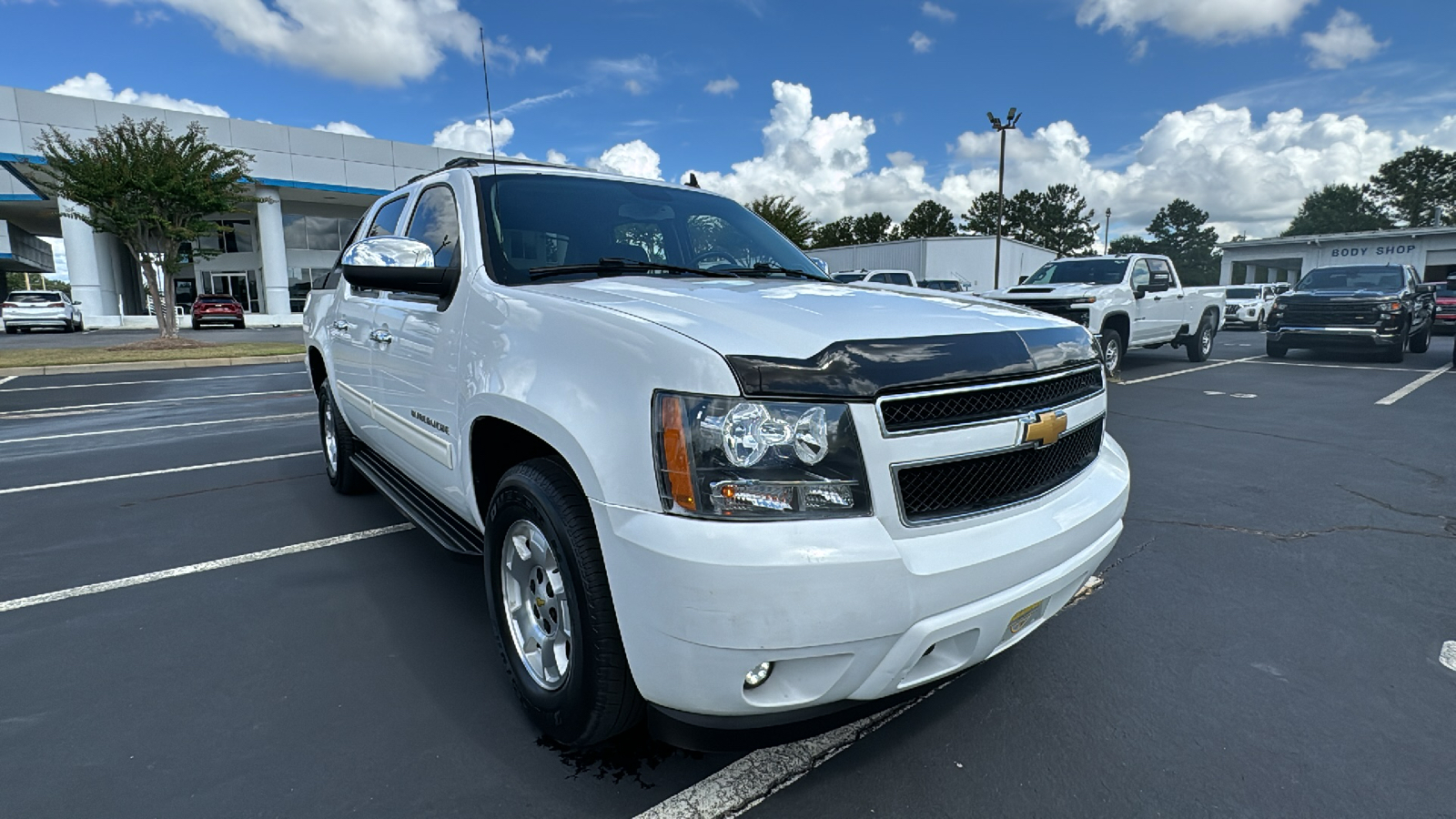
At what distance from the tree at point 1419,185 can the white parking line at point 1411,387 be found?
80284mm

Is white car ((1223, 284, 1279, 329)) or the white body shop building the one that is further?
the white body shop building

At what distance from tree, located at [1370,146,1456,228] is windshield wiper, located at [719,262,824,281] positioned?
3715 inches

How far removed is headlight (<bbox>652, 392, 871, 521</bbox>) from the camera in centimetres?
165

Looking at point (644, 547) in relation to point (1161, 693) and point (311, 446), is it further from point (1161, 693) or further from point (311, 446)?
point (311, 446)

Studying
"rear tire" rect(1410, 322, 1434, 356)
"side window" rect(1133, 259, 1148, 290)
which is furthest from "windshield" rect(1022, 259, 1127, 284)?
"rear tire" rect(1410, 322, 1434, 356)

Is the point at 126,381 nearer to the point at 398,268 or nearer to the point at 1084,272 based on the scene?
the point at 398,268

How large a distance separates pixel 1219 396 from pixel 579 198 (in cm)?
952

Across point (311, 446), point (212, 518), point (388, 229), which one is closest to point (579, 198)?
point (388, 229)

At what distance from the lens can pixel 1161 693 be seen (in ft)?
8.20

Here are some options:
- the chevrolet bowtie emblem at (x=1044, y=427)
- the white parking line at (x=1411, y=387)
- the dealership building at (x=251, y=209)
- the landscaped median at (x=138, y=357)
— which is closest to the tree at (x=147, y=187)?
the landscaped median at (x=138, y=357)

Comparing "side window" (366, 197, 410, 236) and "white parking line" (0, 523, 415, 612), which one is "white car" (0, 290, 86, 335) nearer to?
"side window" (366, 197, 410, 236)

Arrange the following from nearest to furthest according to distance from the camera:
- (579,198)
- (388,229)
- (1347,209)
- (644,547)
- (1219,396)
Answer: (644,547) < (579,198) < (388,229) < (1219,396) < (1347,209)

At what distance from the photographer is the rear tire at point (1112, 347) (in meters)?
11.2

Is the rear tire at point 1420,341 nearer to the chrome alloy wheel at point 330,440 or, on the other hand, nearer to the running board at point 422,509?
the running board at point 422,509
